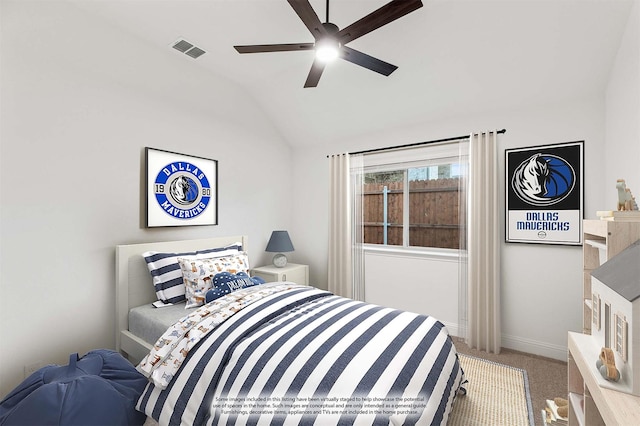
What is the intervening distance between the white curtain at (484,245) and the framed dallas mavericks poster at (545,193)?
0.14m

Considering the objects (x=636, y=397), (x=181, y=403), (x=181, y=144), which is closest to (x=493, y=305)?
(x=636, y=397)

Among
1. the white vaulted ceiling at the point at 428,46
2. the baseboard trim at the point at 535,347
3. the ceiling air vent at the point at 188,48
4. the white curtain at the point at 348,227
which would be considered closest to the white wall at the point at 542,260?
the baseboard trim at the point at 535,347

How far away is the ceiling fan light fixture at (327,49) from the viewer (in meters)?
1.78

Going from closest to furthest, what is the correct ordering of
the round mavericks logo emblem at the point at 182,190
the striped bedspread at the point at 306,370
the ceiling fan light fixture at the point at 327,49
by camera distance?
the striped bedspread at the point at 306,370 < the ceiling fan light fixture at the point at 327,49 < the round mavericks logo emblem at the point at 182,190

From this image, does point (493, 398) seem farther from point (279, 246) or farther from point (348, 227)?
point (279, 246)

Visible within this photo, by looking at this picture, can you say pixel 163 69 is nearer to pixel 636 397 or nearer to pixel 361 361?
pixel 361 361

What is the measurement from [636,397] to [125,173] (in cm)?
315

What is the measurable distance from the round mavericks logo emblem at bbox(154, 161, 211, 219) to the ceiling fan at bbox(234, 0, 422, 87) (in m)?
1.40

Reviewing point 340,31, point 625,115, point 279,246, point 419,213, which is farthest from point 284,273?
point 625,115

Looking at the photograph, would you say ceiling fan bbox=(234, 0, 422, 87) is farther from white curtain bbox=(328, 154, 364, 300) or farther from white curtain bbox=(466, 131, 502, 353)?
white curtain bbox=(328, 154, 364, 300)

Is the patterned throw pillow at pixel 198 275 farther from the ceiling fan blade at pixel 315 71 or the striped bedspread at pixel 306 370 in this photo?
the ceiling fan blade at pixel 315 71

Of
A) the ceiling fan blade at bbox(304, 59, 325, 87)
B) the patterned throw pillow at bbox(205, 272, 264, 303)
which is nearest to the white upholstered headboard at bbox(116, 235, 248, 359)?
the patterned throw pillow at bbox(205, 272, 264, 303)

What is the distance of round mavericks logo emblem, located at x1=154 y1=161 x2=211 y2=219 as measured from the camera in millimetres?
2730

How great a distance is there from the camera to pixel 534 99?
262 cm
